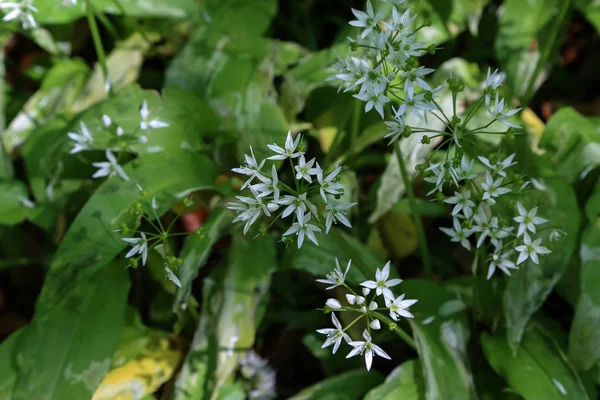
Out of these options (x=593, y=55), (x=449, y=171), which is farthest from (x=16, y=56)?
(x=593, y=55)

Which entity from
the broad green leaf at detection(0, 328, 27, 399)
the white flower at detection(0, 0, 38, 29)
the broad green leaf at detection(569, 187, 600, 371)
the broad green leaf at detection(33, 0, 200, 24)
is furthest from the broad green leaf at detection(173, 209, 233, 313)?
the broad green leaf at detection(569, 187, 600, 371)

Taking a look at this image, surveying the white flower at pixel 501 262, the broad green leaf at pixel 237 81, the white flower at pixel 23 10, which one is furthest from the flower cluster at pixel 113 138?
the white flower at pixel 501 262

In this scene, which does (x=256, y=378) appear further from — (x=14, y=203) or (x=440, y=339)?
(x=14, y=203)

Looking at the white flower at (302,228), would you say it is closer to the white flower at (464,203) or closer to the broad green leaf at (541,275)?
the white flower at (464,203)

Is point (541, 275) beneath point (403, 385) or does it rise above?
above

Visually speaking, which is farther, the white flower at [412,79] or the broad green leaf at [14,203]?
the broad green leaf at [14,203]

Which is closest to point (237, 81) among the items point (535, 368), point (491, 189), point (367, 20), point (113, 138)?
point (113, 138)

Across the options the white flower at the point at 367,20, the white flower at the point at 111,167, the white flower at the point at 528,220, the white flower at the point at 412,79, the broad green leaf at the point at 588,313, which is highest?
the white flower at the point at 367,20
